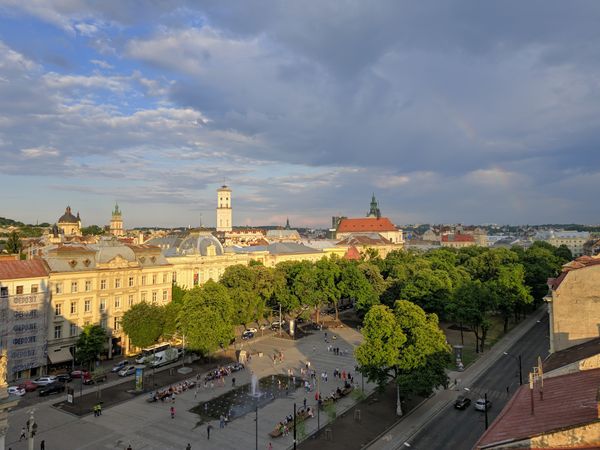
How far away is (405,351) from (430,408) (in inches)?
297

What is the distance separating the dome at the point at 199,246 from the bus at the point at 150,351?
93.7ft

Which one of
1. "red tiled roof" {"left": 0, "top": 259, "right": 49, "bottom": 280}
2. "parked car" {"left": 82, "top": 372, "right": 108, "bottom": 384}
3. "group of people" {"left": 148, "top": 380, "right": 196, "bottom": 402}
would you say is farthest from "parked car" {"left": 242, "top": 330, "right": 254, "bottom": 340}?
"red tiled roof" {"left": 0, "top": 259, "right": 49, "bottom": 280}

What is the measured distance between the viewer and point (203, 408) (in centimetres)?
4350

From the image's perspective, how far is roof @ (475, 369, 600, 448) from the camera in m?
16.5

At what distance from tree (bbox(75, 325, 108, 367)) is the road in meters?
38.3

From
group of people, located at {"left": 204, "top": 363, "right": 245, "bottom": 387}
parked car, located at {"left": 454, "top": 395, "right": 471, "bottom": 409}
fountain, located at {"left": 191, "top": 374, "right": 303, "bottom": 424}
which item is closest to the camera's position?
fountain, located at {"left": 191, "top": 374, "right": 303, "bottom": 424}

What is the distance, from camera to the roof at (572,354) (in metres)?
27.9

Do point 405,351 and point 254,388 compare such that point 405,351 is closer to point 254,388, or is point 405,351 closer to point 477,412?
point 477,412

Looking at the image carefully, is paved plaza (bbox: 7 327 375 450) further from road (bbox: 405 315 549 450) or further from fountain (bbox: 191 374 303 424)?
road (bbox: 405 315 549 450)

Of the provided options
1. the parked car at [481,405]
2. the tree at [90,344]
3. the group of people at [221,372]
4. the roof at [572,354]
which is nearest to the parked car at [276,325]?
the group of people at [221,372]

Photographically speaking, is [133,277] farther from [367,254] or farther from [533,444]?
[367,254]

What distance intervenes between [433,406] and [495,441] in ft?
96.3

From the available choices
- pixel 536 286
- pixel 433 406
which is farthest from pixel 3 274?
pixel 536 286

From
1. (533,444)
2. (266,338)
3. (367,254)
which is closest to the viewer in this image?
(533,444)
